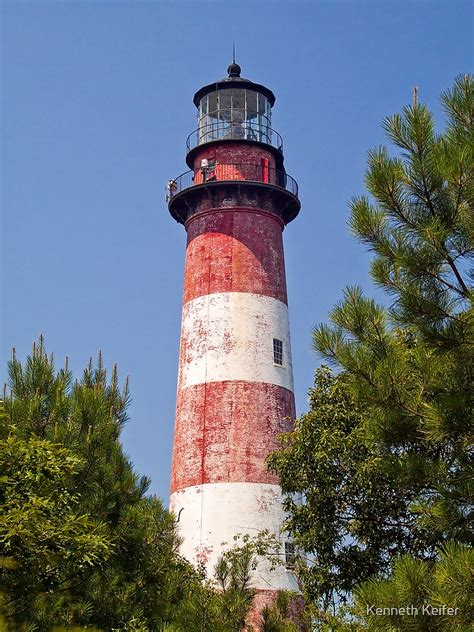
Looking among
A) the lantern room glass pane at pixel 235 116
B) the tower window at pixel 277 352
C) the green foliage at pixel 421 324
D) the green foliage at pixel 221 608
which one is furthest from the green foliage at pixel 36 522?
the lantern room glass pane at pixel 235 116

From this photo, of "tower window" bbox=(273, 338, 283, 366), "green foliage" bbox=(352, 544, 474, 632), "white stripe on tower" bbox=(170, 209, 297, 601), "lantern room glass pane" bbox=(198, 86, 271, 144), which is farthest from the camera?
"lantern room glass pane" bbox=(198, 86, 271, 144)

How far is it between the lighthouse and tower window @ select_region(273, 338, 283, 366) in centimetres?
4

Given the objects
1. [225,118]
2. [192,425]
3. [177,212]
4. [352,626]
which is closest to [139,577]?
[352,626]

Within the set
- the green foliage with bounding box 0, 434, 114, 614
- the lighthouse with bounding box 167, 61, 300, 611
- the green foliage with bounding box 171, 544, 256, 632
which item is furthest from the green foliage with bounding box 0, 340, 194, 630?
the lighthouse with bounding box 167, 61, 300, 611

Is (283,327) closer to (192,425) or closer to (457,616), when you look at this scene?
(192,425)

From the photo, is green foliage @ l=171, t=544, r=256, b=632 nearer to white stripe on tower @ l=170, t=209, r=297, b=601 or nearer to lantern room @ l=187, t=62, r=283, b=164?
white stripe on tower @ l=170, t=209, r=297, b=601

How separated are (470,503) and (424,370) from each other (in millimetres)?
1700

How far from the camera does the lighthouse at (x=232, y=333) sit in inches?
953

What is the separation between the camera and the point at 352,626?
13.6 meters

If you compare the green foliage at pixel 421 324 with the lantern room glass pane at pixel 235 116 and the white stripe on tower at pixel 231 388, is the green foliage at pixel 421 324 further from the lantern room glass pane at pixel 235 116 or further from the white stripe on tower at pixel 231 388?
the lantern room glass pane at pixel 235 116

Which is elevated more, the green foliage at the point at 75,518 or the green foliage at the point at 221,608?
the green foliage at the point at 75,518

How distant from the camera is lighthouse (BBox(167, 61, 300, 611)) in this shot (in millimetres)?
24203

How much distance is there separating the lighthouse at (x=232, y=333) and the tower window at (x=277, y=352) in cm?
4

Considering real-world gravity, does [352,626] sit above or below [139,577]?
below
